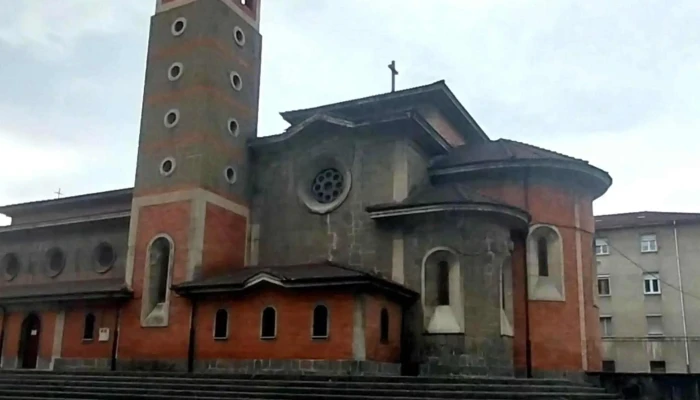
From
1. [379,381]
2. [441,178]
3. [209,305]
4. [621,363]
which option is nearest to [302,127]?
[441,178]

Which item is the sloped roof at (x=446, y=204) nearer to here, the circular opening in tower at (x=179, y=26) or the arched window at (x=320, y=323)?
the arched window at (x=320, y=323)

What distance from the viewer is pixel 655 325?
38688mm

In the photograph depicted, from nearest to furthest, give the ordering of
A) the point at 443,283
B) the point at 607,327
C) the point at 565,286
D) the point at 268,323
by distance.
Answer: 1. the point at 268,323
2. the point at 443,283
3. the point at 565,286
4. the point at 607,327

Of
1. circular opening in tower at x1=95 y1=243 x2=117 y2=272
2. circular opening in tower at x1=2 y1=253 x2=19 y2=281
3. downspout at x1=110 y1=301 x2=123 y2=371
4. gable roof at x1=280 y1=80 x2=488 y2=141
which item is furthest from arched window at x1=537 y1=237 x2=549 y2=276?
circular opening in tower at x1=2 y1=253 x2=19 y2=281

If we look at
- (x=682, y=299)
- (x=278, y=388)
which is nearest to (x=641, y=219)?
(x=682, y=299)

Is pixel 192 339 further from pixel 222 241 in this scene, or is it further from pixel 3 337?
pixel 3 337

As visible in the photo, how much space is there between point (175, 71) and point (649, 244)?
2917 centimetres

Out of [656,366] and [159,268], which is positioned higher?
[159,268]

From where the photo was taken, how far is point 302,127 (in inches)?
866

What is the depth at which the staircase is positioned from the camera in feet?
47.8

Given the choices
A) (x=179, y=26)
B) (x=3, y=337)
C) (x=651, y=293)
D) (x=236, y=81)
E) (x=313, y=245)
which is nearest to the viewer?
(x=313, y=245)

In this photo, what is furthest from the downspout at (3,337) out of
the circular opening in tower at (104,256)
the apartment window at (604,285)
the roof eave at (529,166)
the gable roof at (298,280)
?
the apartment window at (604,285)

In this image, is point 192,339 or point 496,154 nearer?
point 192,339

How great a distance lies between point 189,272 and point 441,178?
8.25 m
